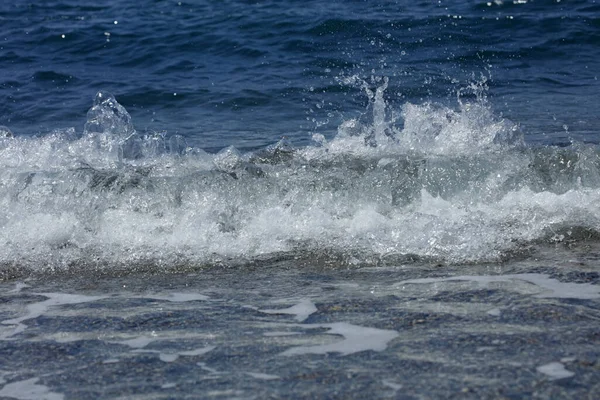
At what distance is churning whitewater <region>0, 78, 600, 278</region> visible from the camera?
4.93 m

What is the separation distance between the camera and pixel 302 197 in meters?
5.61

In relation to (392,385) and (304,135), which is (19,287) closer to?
(392,385)

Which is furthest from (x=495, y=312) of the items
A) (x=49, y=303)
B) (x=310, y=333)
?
(x=49, y=303)

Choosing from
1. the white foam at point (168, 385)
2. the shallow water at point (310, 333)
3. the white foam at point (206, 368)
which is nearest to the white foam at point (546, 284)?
the shallow water at point (310, 333)

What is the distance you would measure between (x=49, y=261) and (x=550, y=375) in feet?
10.2

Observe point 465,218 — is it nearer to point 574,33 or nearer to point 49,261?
point 49,261

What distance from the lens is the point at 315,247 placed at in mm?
4934

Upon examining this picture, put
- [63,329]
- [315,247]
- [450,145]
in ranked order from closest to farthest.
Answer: [63,329]
[315,247]
[450,145]

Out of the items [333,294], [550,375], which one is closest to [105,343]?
Result: [333,294]

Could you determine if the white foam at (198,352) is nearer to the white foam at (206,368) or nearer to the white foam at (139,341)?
the white foam at (206,368)

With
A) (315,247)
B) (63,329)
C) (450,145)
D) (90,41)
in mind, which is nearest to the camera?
(63,329)

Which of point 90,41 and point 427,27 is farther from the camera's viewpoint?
point 90,41

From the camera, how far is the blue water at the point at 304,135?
16.8ft

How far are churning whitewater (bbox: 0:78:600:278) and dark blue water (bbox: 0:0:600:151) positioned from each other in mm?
1087
